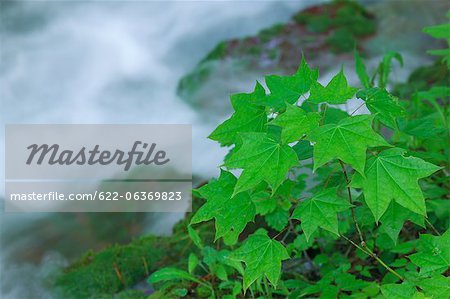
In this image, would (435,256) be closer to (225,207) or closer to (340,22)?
(225,207)

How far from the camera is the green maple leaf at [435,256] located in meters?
1.22

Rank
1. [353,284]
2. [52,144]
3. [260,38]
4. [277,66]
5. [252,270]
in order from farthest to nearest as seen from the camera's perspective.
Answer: [260,38]
[277,66]
[52,144]
[353,284]
[252,270]

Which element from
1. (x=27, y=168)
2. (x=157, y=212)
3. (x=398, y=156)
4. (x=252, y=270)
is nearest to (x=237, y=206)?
(x=252, y=270)

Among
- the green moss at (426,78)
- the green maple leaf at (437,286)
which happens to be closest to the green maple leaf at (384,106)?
the green maple leaf at (437,286)

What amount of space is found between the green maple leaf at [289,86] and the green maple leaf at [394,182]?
21cm

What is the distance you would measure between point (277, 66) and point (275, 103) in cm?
214

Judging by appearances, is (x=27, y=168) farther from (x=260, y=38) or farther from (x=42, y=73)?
(x=260, y=38)

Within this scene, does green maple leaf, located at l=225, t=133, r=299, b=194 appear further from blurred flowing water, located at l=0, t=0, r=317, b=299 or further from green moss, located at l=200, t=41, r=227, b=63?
green moss, located at l=200, t=41, r=227, b=63

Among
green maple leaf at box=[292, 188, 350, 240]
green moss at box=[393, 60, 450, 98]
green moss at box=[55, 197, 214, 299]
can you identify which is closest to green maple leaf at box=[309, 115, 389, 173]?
green maple leaf at box=[292, 188, 350, 240]

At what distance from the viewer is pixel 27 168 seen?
105 inches

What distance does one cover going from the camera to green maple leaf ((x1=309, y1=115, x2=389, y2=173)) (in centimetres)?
106

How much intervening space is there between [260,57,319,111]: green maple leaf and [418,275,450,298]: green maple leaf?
0.44 metres

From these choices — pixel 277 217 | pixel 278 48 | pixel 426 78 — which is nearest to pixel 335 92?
pixel 277 217

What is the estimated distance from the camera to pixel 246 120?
1.28m
